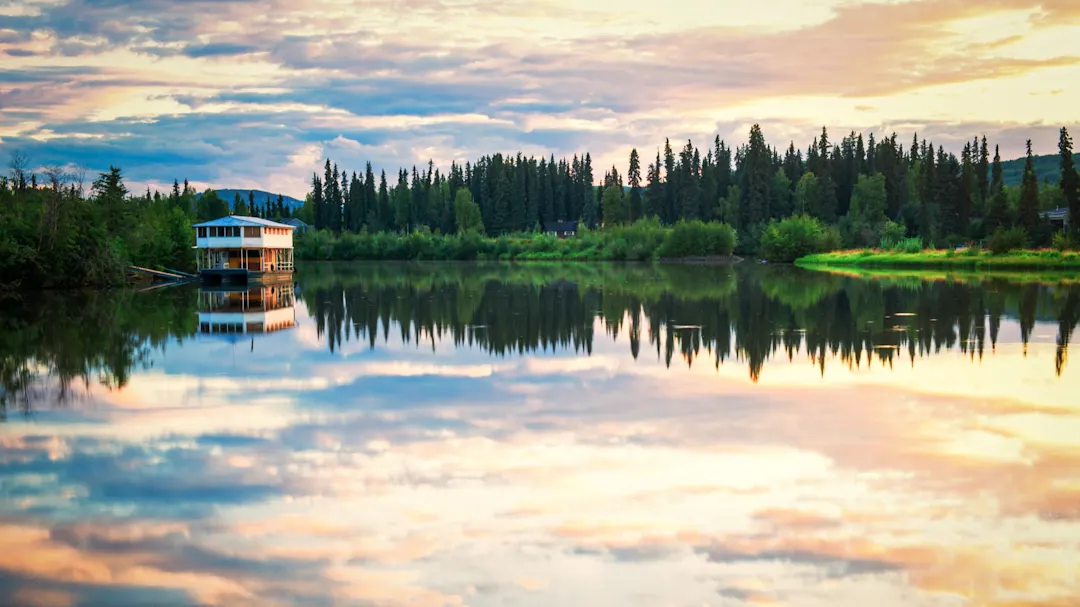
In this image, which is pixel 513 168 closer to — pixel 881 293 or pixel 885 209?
pixel 885 209

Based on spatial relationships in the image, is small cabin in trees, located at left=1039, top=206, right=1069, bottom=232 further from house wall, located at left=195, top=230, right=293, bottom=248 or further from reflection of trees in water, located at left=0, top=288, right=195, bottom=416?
reflection of trees in water, located at left=0, top=288, right=195, bottom=416

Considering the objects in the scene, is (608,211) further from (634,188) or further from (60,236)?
(60,236)

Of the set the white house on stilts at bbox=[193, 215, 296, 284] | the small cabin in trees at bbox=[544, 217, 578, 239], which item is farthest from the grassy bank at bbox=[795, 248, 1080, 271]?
the small cabin in trees at bbox=[544, 217, 578, 239]

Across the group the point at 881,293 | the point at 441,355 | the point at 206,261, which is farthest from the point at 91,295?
the point at 881,293

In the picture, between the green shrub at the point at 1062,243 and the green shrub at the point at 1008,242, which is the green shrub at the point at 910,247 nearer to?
the green shrub at the point at 1008,242

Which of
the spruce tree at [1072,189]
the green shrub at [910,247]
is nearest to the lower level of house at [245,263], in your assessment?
A: the green shrub at [910,247]

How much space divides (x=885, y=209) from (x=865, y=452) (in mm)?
102081

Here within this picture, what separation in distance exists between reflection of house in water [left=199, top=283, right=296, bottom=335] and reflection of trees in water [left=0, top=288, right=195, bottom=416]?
637 mm

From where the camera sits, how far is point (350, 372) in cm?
1588

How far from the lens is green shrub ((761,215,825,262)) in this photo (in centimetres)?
7838

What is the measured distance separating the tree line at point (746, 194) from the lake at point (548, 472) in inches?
2196

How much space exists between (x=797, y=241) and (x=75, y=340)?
65.4 meters

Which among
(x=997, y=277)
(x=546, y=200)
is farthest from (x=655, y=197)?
(x=997, y=277)

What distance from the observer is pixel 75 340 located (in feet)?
67.4
